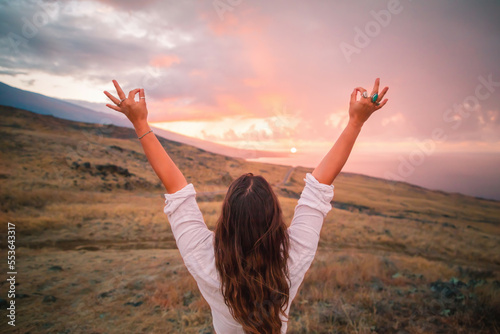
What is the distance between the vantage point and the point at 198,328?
14.3ft

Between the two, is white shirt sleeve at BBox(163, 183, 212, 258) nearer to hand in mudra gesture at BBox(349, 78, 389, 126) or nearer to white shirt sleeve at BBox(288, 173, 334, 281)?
white shirt sleeve at BBox(288, 173, 334, 281)

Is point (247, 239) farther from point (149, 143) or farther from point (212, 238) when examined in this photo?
point (149, 143)

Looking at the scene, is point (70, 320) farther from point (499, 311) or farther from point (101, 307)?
point (499, 311)

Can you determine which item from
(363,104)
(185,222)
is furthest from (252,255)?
(363,104)

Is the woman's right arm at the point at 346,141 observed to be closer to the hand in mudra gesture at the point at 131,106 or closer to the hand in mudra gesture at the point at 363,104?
the hand in mudra gesture at the point at 363,104

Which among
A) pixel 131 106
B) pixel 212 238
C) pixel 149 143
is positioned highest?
pixel 131 106

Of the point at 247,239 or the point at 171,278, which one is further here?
the point at 171,278

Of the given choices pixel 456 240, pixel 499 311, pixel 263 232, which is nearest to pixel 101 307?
pixel 263 232

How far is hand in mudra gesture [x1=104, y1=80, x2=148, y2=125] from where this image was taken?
1.39 meters

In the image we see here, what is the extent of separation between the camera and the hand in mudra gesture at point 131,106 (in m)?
1.39

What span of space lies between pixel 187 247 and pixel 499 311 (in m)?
6.90

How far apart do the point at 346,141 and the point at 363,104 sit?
9.5 inches

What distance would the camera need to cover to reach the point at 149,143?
1423 mm

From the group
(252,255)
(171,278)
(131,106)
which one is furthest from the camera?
(171,278)
